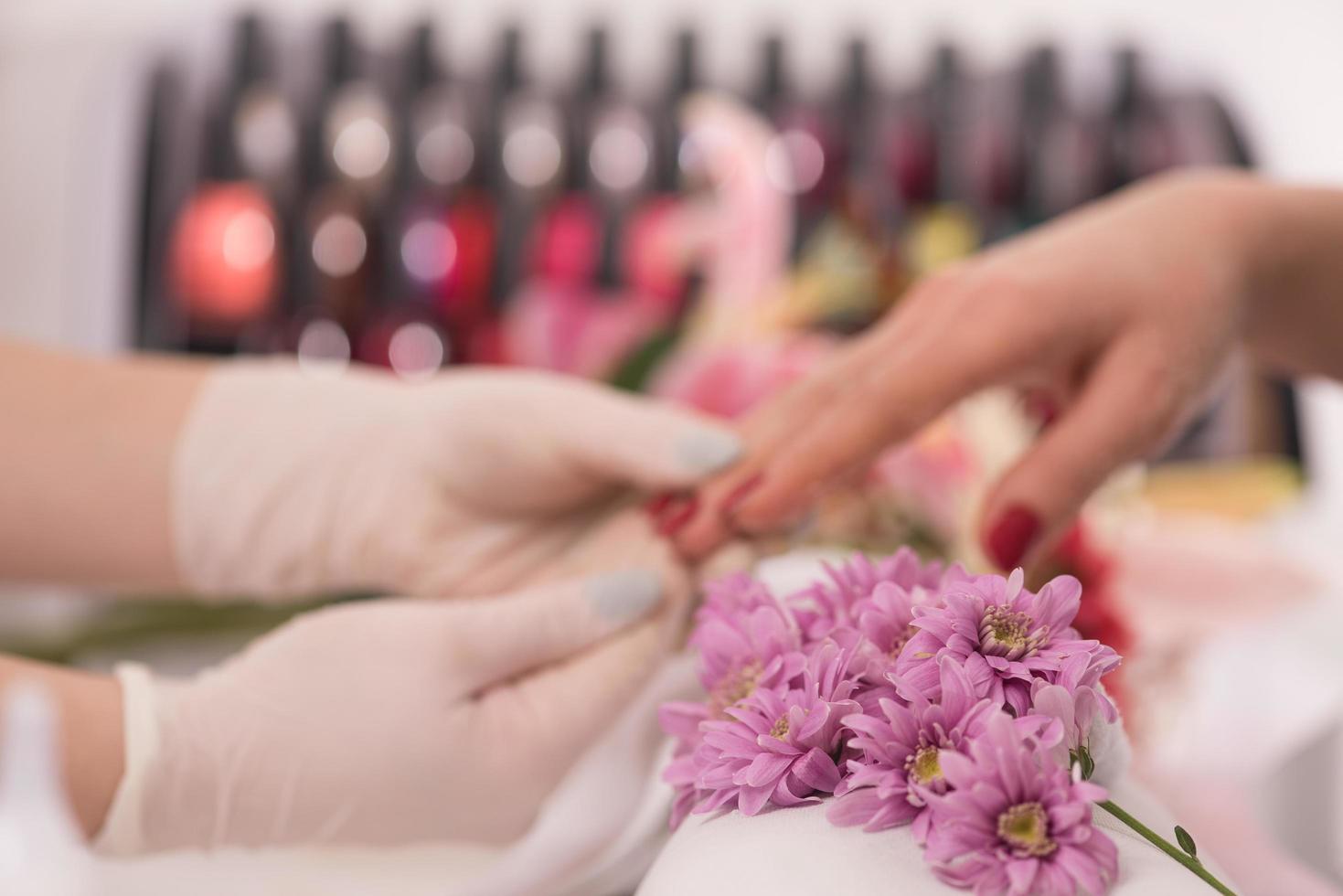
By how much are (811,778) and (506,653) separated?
0.24 m

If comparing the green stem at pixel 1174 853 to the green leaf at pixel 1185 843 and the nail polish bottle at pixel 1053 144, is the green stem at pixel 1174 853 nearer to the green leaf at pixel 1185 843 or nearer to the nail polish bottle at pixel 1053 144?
the green leaf at pixel 1185 843

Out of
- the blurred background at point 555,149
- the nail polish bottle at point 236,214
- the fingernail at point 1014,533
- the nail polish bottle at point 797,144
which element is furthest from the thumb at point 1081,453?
the nail polish bottle at point 236,214

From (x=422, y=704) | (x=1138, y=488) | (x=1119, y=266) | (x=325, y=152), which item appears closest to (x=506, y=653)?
(x=422, y=704)

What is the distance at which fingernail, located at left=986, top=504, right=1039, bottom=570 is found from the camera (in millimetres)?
561

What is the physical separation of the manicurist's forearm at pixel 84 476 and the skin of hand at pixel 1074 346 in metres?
0.38

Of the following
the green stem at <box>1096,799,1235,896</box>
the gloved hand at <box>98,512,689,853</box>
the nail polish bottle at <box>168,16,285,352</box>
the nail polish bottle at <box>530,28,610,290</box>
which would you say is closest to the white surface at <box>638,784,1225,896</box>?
the green stem at <box>1096,799,1235,896</box>

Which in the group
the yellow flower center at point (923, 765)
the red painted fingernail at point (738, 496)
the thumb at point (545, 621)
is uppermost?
Result: the yellow flower center at point (923, 765)

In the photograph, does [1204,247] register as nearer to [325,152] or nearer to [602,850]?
[602,850]

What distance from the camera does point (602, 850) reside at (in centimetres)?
51

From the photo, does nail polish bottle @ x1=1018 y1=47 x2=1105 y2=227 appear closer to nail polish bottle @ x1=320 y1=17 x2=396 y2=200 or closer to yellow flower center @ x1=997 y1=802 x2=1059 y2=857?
nail polish bottle @ x1=320 y1=17 x2=396 y2=200

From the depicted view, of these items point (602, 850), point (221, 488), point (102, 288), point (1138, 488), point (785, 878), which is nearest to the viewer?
point (785, 878)

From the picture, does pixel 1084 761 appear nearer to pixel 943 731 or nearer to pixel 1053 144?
pixel 943 731

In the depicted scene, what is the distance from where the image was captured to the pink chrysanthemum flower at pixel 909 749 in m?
0.30

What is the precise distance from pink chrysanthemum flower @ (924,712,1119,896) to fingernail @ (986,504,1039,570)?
0.28 m
